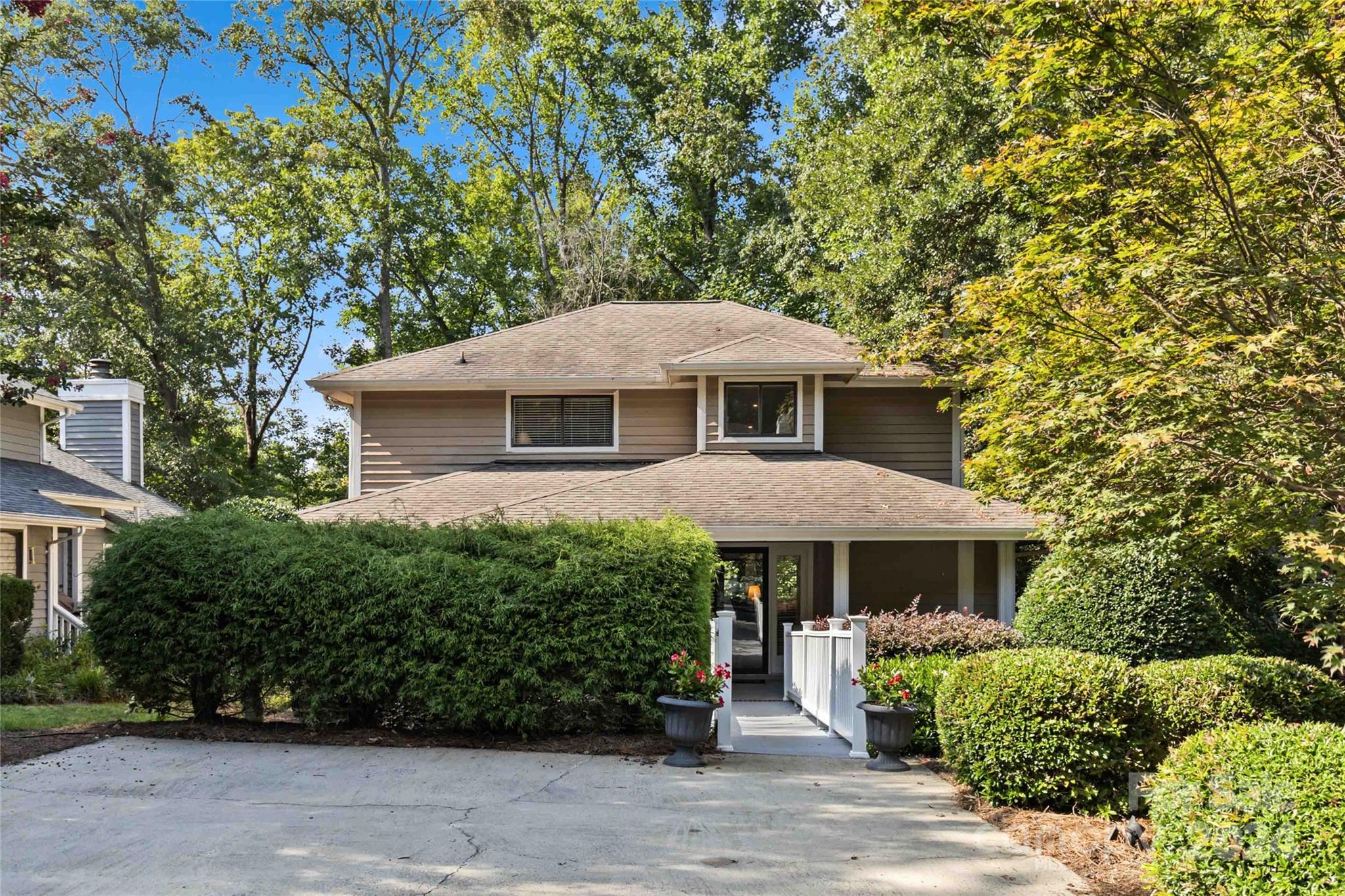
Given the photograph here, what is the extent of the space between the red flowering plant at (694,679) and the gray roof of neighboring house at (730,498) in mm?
3238

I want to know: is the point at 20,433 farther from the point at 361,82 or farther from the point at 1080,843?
the point at 1080,843

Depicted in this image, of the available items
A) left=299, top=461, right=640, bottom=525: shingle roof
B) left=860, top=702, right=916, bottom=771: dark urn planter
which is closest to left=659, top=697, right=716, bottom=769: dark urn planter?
left=860, top=702, right=916, bottom=771: dark urn planter

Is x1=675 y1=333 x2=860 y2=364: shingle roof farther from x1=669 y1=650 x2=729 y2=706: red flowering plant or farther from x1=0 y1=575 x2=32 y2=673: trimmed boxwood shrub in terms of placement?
x1=0 y1=575 x2=32 y2=673: trimmed boxwood shrub

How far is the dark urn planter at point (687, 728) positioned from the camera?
8039 mm

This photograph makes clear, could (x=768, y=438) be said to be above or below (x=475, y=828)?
above

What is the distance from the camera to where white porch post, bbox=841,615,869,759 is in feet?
29.0

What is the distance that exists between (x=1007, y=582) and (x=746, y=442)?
4615mm

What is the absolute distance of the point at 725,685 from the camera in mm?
8734

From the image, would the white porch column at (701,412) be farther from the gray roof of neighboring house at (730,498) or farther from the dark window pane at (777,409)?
the dark window pane at (777,409)

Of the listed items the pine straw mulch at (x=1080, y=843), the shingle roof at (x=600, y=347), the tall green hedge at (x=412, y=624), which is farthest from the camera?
the shingle roof at (x=600, y=347)

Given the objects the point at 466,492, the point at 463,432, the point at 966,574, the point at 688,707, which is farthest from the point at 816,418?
the point at 688,707

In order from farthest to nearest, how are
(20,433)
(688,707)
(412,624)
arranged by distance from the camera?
(20,433), (412,624), (688,707)

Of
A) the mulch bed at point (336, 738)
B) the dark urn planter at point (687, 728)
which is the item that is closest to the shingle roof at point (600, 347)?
the mulch bed at point (336, 738)

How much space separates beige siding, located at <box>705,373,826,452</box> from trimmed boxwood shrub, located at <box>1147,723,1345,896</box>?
10243 mm
